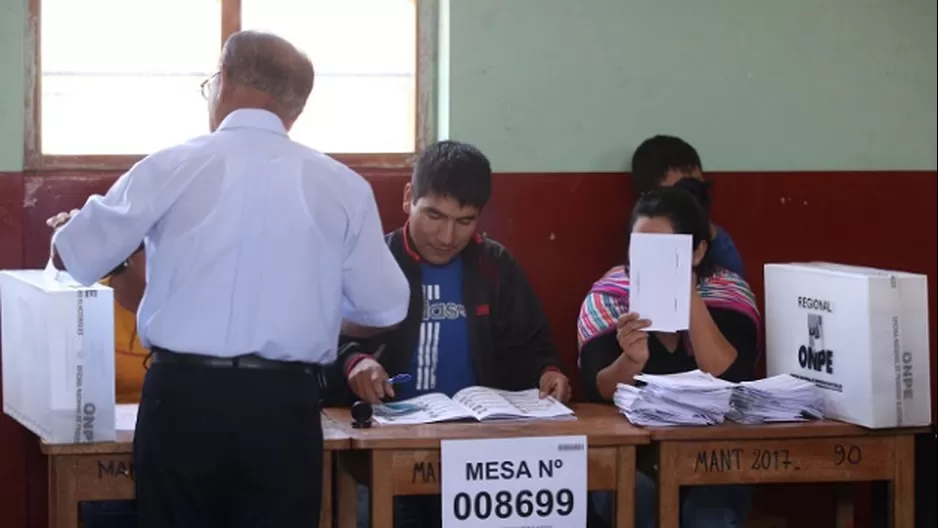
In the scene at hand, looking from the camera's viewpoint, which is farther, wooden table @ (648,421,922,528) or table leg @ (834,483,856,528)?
table leg @ (834,483,856,528)

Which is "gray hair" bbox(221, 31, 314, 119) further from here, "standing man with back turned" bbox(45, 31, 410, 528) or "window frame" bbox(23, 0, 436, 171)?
"window frame" bbox(23, 0, 436, 171)

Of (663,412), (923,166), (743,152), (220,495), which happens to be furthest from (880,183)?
(220,495)

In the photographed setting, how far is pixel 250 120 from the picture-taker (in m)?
2.61

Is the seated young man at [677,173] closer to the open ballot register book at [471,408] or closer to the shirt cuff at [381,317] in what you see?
the open ballot register book at [471,408]

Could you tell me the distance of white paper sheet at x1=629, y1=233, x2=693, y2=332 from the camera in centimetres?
319

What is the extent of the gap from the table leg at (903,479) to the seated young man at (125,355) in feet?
6.39

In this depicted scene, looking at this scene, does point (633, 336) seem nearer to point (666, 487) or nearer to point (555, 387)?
point (555, 387)

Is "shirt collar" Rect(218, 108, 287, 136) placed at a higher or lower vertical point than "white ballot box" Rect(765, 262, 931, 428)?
higher

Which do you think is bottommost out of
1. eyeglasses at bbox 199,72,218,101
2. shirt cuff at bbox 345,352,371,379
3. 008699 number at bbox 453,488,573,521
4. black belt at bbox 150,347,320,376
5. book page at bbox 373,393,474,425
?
008699 number at bbox 453,488,573,521

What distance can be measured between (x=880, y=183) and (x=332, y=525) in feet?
7.80

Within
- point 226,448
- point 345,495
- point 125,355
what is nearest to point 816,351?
point 345,495

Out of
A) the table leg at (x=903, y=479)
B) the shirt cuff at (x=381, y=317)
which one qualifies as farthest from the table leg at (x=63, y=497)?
the table leg at (x=903, y=479)

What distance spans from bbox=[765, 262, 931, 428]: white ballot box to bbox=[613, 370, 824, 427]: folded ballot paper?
0.09 metres

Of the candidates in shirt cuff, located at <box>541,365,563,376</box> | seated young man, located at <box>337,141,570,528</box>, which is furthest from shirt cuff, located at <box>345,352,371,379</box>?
shirt cuff, located at <box>541,365,563,376</box>
